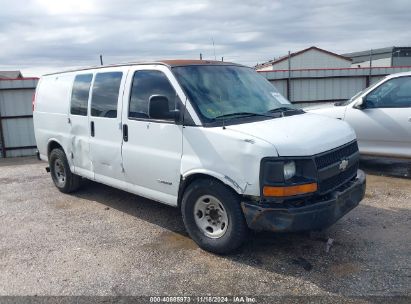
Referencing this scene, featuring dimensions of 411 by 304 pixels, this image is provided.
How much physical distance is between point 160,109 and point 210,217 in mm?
1243

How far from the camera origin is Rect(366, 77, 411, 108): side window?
677 cm

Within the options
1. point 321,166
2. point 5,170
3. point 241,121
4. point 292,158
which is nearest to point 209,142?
point 241,121

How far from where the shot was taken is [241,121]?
4.05 meters

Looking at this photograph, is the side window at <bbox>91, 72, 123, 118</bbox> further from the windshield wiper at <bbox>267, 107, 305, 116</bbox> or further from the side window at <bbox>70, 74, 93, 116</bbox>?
the windshield wiper at <bbox>267, 107, 305, 116</bbox>

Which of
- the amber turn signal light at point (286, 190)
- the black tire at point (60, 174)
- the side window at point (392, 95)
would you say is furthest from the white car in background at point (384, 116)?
the black tire at point (60, 174)

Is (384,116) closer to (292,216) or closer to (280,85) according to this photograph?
(292,216)

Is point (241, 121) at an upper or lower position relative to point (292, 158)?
upper

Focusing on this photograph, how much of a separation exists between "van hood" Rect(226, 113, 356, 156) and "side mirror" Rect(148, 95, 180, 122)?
25.0 inches

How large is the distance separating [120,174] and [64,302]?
1.96 metres

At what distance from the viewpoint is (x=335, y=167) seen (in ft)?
12.8

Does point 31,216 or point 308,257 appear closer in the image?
point 308,257

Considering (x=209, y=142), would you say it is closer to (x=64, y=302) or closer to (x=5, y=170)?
(x=64, y=302)

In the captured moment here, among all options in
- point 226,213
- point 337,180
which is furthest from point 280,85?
point 226,213

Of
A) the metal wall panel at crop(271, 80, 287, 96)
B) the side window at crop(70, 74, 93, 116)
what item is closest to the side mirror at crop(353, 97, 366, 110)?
the side window at crop(70, 74, 93, 116)
